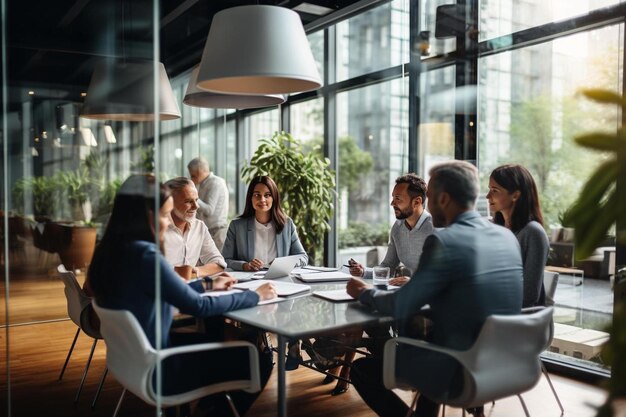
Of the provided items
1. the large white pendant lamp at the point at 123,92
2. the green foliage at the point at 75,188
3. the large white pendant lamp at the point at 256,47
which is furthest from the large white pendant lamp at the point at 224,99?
the green foliage at the point at 75,188

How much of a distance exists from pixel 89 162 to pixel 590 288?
2942 millimetres

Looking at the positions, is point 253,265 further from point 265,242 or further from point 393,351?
point 393,351

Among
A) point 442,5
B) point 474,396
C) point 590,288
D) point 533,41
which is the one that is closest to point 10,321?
point 474,396

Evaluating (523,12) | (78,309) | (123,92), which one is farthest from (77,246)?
(523,12)

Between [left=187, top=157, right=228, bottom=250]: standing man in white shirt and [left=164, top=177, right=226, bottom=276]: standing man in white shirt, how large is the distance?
56.2 inches

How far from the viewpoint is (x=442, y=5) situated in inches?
192

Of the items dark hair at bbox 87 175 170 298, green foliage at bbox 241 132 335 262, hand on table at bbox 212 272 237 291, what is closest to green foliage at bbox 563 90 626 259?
dark hair at bbox 87 175 170 298

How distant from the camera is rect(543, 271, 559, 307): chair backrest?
3023 millimetres

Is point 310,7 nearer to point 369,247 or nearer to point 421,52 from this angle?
point 421,52

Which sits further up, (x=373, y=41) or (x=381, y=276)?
(x=373, y=41)

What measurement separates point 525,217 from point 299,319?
1414 millimetres

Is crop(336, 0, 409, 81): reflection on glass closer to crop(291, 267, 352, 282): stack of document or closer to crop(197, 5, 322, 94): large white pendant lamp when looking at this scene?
crop(291, 267, 352, 282): stack of document

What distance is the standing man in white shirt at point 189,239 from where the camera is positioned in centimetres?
344

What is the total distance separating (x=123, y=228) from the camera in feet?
7.20
